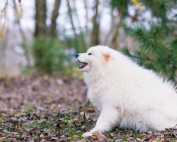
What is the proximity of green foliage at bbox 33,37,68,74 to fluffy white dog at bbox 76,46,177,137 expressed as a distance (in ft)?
25.8

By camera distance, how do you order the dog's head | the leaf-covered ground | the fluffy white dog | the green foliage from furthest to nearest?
the green foliage < the dog's head < the fluffy white dog < the leaf-covered ground

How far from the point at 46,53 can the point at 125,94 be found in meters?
8.51

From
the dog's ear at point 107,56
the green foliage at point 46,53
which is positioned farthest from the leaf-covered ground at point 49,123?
the green foliage at point 46,53

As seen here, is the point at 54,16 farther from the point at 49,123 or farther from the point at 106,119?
the point at 106,119

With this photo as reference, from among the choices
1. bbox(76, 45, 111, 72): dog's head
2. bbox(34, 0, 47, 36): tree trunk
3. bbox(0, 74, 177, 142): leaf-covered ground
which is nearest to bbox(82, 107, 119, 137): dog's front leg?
bbox(0, 74, 177, 142): leaf-covered ground

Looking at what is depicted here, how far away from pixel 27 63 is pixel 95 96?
360 inches

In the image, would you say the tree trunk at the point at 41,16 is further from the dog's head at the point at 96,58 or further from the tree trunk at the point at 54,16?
the dog's head at the point at 96,58

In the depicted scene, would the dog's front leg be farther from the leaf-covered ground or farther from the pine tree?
the pine tree

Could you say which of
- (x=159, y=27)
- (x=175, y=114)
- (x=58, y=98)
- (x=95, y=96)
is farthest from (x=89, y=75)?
(x=58, y=98)

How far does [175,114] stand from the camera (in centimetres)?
379

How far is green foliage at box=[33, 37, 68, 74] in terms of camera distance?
1184cm

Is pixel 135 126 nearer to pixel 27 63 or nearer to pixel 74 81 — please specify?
pixel 74 81

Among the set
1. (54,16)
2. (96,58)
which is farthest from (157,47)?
(54,16)

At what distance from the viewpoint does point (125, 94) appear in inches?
157
